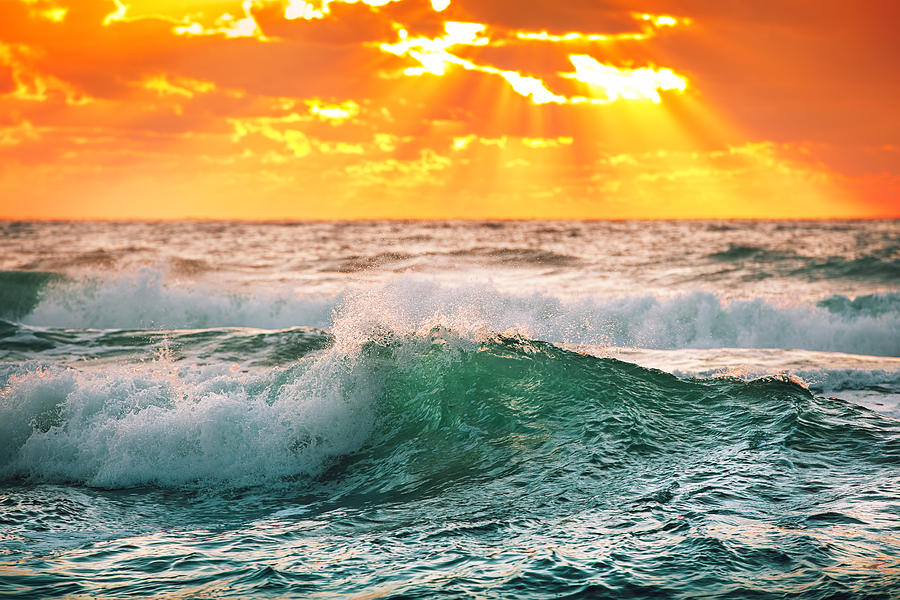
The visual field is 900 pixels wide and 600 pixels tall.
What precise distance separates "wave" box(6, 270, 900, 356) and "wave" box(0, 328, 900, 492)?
233 centimetres

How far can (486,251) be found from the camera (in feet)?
126

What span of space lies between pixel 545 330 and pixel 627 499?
10.2 m

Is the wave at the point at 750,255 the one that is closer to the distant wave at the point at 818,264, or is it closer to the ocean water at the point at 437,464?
the distant wave at the point at 818,264

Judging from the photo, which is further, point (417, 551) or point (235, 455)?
point (235, 455)

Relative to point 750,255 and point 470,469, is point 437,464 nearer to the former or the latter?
point 470,469

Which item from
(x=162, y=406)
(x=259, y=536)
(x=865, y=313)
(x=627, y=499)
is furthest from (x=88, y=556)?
(x=865, y=313)

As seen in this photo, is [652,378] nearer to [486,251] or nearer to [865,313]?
[865,313]

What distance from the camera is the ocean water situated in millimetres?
5172

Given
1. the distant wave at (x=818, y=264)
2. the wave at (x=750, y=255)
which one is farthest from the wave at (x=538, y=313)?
the wave at (x=750, y=255)

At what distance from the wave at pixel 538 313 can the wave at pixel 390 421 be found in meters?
2.33

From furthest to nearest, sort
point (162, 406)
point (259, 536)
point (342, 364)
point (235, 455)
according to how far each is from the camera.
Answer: point (342, 364) < point (162, 406) < point (235, 455) < point (259, 536)

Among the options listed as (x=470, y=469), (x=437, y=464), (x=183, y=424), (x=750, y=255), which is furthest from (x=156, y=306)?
(x=750, y=255)

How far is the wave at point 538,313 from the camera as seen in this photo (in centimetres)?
1593

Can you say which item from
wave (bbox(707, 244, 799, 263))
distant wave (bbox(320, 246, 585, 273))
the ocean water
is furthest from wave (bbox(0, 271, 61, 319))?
wave (bbox(707, 244, 799, 263))
